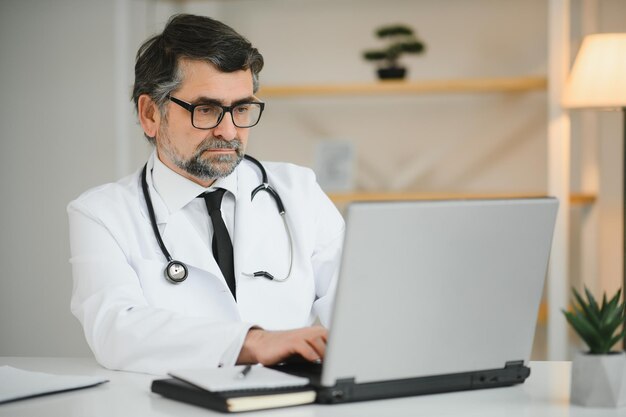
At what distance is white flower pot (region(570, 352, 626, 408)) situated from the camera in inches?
54.2

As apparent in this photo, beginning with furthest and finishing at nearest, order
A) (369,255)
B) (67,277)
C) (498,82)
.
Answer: (67,277) → (498,82) → (369,255)

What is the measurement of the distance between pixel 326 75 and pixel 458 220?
113 inches

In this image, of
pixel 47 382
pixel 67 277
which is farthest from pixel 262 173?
pixel 67 277

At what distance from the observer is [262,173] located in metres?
2.34

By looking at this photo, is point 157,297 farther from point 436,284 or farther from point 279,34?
point 279,34

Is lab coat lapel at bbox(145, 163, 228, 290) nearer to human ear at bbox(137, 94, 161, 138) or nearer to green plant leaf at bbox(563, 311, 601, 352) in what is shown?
human ear at bbox(137, 94, 161, 138)

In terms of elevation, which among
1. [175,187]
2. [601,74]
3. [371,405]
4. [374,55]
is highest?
[374,55]

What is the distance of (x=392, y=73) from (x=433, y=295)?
8.30ft

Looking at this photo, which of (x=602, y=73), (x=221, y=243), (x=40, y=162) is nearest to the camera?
(x=221, y=243)

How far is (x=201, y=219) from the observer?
2205 millimetres

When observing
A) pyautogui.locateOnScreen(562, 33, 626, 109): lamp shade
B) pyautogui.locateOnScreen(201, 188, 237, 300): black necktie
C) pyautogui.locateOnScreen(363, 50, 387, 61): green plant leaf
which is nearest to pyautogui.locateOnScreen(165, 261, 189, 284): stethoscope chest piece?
pyautogui.locateOnScreen(201, 188, 237, 300): black necktie

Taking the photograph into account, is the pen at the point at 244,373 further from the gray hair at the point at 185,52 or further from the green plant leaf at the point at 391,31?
the green plant leaf at the point at 391,31

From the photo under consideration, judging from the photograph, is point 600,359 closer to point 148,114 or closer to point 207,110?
point 207,110

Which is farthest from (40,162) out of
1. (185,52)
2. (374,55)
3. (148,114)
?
(185,52)
